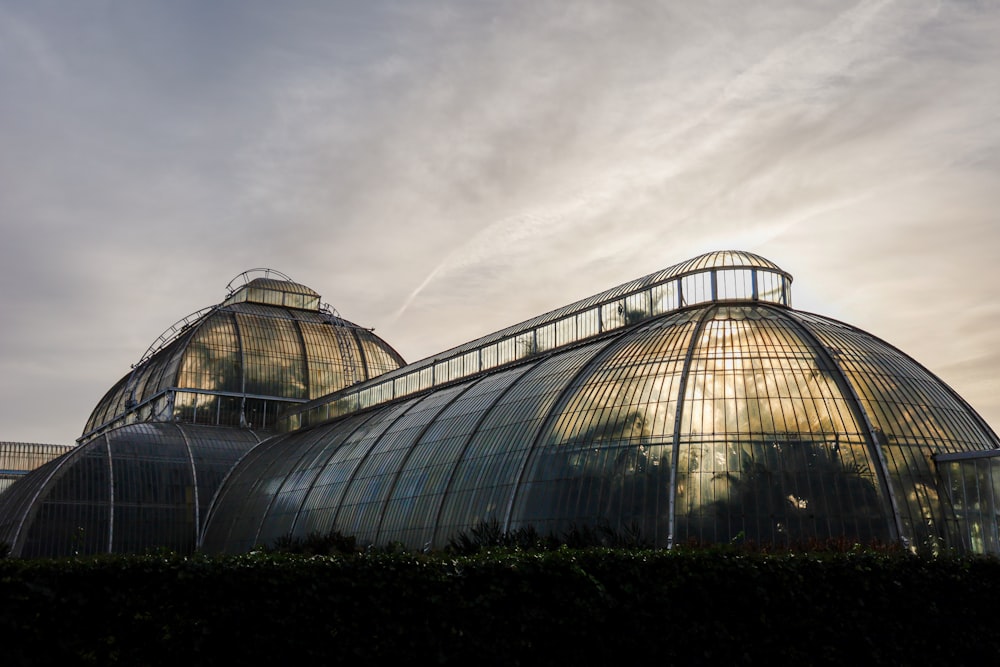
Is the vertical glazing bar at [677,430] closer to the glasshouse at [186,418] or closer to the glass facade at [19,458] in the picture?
the glasshouse at [186,418]

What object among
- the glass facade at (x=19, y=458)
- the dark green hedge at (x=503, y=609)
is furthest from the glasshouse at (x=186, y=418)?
the dark green hedge at (x=503, y=609)

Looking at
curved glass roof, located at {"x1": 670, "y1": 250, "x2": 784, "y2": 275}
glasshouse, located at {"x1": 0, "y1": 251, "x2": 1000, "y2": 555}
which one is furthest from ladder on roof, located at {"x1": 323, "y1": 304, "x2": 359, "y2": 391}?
curved glass roof, located at {"x1": 670, "y1": 250, "x2": 784, "y2": 275}

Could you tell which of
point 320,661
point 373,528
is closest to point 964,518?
point 320,661

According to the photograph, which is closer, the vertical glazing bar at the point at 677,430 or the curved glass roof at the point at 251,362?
the vertical glazing bar at the point at 677,430

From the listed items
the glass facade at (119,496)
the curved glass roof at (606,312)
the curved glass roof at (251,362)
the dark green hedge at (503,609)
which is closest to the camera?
the dark green hedge at (503,609)

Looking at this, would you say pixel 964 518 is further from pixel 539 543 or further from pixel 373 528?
pixel 373 528

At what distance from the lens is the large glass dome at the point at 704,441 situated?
102 ft

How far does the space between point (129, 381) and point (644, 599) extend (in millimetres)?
65561

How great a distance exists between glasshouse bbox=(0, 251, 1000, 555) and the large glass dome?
73 millimetres

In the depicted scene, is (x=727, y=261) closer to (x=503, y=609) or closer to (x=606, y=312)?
(x=606, y=312)

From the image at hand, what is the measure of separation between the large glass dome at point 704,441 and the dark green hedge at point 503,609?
5114 mm

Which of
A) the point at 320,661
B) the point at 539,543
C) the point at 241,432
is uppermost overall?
the point at 241,432

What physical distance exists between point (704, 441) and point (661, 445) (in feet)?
4.65

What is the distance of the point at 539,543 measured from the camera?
2823cm
